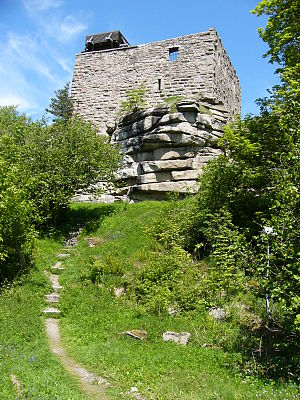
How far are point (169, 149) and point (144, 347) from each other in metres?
12.3

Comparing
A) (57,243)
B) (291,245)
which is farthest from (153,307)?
(57,243)

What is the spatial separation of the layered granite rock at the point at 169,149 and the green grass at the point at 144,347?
611cm

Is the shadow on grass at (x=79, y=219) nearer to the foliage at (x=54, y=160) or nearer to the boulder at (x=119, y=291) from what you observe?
the foliage at (x=54, y=160)

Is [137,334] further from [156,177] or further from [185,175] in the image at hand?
[156,177]

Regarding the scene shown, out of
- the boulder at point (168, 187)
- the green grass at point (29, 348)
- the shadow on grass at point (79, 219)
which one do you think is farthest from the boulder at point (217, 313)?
the boulder at point (168, 187)

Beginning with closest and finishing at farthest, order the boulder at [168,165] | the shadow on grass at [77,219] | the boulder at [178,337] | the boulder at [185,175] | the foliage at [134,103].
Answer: the boulder at [178,337] < the shadow on grass at [77,219] < the boulder at [185,175] < the boulder at [168,165] < the foliage at [134,103]

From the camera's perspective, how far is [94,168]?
17156 millimetres

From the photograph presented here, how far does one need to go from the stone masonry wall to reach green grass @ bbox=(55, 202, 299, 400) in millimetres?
12867

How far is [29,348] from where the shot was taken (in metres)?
7.81

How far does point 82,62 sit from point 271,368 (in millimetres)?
23955

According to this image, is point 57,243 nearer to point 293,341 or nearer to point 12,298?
point 12,298

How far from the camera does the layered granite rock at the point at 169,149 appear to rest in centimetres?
1831

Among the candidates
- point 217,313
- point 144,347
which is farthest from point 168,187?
point 144,347

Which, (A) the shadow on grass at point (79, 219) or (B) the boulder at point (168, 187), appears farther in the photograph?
(B) the boulder at point (168, 187)
